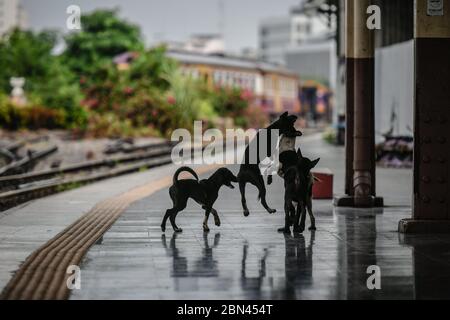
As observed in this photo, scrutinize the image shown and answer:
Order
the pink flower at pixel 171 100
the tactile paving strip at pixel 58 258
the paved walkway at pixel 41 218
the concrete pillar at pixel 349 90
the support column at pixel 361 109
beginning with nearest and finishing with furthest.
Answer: the tactile paving strip at pixel 58 258, the paved walkway at pixel 41 218, the support column at pixel 361 109, the concrete pillar at pixel 349 90, the pink flower at pixel 171 100

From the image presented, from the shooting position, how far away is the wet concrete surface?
8.66 m

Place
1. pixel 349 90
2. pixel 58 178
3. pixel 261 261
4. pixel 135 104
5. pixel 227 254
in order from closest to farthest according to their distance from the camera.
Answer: pixel 261 261
pixel 227 254
pixel 349 90
pixel 58 178
pixel 135 104

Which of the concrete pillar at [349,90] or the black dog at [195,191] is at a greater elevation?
the concrete pillar at [349,90]

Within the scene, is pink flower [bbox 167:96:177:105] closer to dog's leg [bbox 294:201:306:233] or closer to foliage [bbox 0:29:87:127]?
foliage [bbox 0:29:87:127]

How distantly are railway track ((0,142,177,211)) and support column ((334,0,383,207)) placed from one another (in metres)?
5.88

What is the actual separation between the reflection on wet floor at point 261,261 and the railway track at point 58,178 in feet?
17.1

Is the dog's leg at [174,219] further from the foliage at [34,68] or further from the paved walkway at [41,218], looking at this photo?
the foliage at [34,68]

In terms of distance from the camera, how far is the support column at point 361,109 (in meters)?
16.8

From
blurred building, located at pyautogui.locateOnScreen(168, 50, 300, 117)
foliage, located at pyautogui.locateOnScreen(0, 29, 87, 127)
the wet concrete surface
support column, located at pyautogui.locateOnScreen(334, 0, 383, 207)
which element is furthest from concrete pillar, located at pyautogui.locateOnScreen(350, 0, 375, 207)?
foliage, located at pyautogui.locateOnScreen(0, 29, 87, 127)

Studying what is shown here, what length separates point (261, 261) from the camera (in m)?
10.4

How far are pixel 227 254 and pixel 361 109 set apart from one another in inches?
271

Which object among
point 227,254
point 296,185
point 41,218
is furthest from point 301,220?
point 41,218

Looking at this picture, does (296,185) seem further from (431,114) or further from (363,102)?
(363,102)

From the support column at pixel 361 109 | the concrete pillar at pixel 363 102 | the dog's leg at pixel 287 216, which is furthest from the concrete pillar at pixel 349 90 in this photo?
the dog's leg at pixel 287 216
